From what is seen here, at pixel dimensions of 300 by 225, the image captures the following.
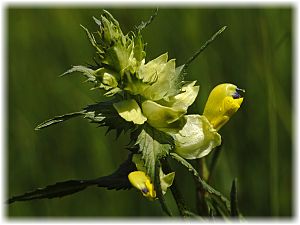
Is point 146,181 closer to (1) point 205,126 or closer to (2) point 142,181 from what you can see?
(2) point 142,181

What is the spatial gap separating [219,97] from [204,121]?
5 centimetres

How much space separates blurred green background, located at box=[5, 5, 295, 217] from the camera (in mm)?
1750

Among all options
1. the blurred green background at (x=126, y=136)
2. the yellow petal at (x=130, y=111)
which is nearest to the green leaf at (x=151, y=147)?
the yellow petal at (x=130, y=111)

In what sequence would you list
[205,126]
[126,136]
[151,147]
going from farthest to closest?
1. [126,136]
2. [205,126]
3. [151,147]

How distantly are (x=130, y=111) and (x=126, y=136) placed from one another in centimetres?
131

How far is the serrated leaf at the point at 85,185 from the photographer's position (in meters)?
0.73

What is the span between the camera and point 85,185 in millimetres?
746

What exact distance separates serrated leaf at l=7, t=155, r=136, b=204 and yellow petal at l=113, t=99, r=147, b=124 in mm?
73

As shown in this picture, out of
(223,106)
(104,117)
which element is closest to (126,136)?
(223,106)

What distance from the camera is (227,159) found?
166cm

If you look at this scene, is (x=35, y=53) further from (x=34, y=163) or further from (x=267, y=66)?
(x=267, y=66)

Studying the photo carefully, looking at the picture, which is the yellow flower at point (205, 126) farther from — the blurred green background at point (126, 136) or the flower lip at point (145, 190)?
the blurred green background at point (126, 136)

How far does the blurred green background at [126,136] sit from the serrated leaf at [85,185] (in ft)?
2.71

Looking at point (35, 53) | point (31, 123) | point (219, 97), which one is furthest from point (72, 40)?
point (219, 97)
